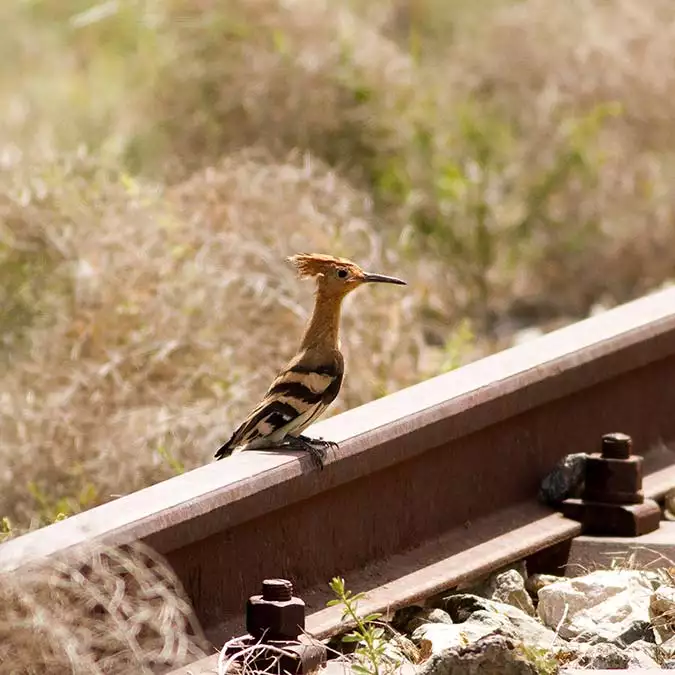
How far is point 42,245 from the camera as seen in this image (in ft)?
24.4

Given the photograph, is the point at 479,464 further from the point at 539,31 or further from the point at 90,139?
the point at 539,31

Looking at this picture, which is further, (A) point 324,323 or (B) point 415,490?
(B) point 415,490

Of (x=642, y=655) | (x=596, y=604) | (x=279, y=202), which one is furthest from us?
(x=279, y=202)

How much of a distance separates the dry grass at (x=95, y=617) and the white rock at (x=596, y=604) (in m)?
1.13

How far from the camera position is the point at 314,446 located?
469 centimetres

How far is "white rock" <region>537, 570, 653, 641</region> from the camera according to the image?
4.49m

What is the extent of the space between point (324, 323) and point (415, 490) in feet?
2.07

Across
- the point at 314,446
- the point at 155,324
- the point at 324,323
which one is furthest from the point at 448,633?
the point at 155,324

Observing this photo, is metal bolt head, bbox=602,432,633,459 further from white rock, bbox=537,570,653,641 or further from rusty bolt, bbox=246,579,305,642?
rusty bolt, bbox=246,579,305,642

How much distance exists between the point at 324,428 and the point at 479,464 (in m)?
0.64

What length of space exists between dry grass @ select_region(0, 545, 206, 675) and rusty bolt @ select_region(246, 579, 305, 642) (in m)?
0.16

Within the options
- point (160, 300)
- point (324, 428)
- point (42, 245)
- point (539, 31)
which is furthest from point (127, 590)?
point (539, 31)

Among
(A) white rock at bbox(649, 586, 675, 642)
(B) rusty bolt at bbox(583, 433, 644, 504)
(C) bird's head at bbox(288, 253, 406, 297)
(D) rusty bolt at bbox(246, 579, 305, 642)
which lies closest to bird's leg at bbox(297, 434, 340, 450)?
(C) bird's head at bbox(288, 253, 406, 297)

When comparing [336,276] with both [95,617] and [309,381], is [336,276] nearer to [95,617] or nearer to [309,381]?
[309,381]
